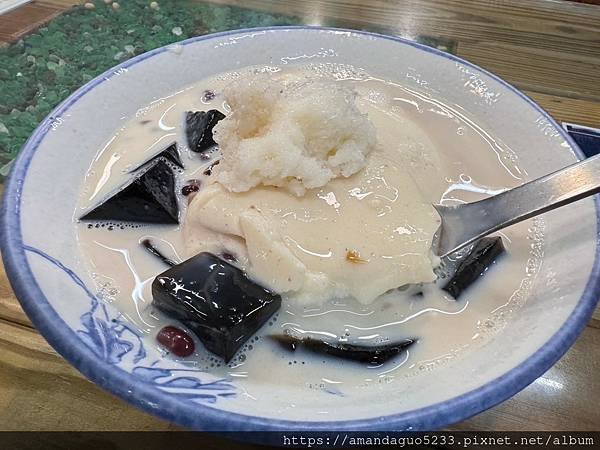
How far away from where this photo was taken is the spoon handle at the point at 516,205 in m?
1.08

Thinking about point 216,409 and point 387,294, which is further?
point 387,294

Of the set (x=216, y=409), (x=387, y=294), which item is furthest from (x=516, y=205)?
(x=216, y=409)

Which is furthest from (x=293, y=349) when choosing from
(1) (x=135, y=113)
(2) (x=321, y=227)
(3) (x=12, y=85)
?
A: (3) (x=12, y=85)

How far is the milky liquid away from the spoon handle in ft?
0.32

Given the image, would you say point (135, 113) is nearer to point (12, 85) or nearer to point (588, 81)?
point (12, 85)

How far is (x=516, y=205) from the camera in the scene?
1.13 m

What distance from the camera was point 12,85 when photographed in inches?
71.3

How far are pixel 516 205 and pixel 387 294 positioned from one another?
13.0 inches

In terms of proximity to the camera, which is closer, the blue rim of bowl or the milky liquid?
the blue rim of bowl

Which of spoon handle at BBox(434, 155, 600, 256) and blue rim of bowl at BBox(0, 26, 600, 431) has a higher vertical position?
spoon handle at BBox(434, 155, 600, 256)

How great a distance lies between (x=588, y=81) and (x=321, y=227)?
1376 millimetres

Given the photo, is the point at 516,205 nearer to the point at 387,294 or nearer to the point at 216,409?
the point at 387,294

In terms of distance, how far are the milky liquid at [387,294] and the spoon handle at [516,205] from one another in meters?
0.10

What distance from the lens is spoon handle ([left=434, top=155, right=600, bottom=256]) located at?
3.55ft
